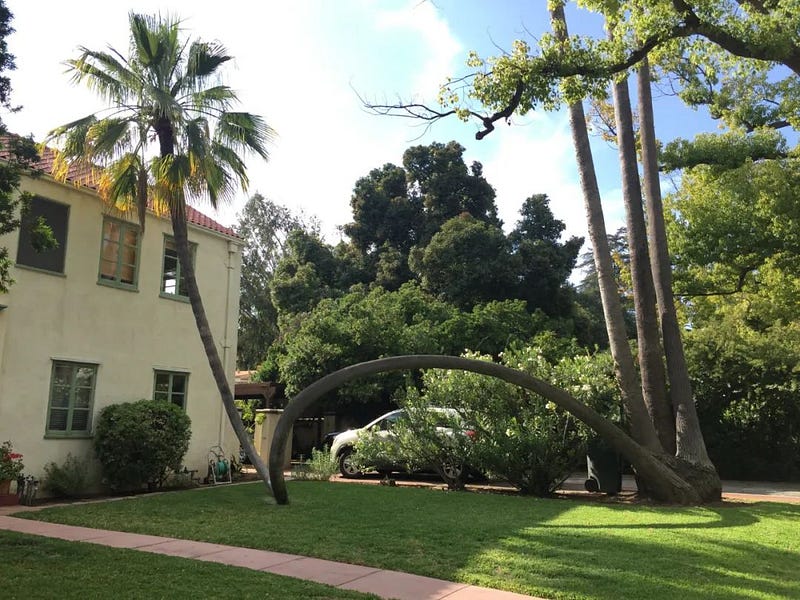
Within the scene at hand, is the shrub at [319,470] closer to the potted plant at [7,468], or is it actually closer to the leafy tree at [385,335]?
the leafy tree at [385,335]

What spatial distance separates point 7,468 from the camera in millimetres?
9406

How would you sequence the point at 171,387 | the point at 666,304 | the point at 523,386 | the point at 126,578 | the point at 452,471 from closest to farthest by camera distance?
the point at 126,578 < the point at 523,386 < the point at 666,304 < the point at 452,471 < the point at 171,387

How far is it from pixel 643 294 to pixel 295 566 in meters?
8.87

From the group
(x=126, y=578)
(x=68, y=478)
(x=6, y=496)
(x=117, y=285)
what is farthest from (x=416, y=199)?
(x=126, y=578)

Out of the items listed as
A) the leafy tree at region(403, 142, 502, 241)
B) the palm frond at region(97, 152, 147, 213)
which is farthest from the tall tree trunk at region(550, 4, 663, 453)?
the leafy tree at region(403, 142, 502, 241)

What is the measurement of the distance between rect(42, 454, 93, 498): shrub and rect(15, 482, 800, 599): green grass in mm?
1505

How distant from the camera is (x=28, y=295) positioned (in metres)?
11.4

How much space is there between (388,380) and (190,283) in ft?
30.3

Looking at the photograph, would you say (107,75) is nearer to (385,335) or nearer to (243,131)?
(243,131)

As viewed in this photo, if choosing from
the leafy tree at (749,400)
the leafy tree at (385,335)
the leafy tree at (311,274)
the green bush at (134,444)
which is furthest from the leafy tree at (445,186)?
the green bush at (134,444)

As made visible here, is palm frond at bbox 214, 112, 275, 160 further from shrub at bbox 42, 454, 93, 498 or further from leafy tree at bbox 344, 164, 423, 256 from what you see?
leafy tree at bbox 344, 164, 423, 256

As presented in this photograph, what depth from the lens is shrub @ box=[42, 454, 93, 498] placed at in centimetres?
1120

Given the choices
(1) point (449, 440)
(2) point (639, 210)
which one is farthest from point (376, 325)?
(2) point (639, 210)

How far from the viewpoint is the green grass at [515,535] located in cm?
565
